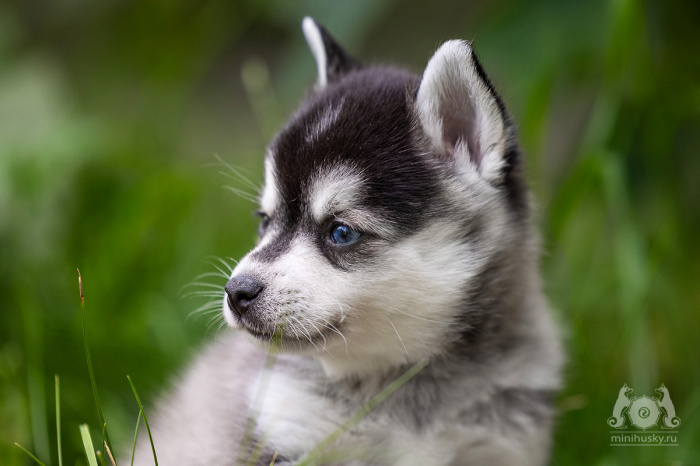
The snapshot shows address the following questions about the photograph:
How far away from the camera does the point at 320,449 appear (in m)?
1.88

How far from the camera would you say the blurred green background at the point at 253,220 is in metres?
2.74

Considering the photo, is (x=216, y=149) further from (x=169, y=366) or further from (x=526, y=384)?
(x=526, y=384)

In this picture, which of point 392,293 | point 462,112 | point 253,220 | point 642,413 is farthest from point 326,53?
point 642,413

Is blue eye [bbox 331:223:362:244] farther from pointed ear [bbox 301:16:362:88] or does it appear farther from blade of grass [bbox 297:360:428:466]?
pointed ear [bbox 301:16:362:88]

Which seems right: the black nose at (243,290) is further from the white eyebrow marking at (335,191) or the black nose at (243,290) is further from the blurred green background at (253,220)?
the blurred green background at (253,220)

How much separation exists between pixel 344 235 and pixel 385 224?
0.12 m

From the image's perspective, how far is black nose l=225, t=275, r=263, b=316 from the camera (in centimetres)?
190

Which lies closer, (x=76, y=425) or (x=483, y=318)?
(x=483, y=318)

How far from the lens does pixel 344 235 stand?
1988 mm

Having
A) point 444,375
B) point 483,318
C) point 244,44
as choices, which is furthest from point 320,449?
point 244,44

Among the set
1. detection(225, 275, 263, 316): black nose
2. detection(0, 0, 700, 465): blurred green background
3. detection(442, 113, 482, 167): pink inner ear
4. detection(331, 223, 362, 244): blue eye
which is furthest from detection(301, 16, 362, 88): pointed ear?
detection(225, 275, 263, 316): black nose

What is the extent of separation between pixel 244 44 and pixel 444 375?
484 centimetres

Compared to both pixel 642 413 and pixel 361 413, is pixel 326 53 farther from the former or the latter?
pixel 642 413

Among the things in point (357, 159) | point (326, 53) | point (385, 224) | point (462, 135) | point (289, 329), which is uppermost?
point (326, 53)
